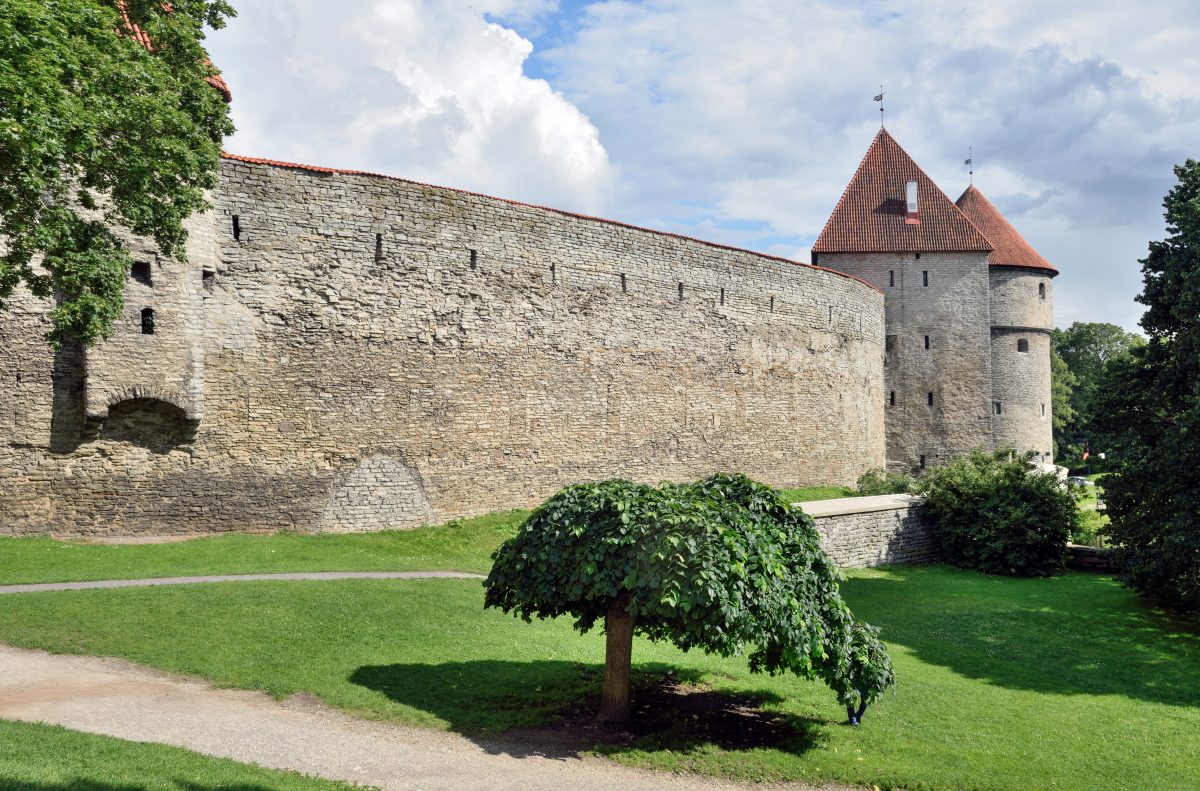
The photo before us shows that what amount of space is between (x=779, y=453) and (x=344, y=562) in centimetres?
1537

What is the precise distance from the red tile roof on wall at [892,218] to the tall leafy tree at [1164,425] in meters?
18.2

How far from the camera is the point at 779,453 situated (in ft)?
86.6

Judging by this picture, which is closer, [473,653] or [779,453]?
[473,653]

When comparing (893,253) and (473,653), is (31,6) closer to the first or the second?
(473,653)

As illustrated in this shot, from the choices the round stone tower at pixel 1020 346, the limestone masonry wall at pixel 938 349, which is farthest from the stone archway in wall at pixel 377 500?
the round stone tower at pixel 1020 346

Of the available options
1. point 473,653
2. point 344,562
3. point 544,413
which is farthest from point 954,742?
point 544,413

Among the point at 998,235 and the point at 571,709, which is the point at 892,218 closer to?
the point at 998,235

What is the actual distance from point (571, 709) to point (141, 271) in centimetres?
1089

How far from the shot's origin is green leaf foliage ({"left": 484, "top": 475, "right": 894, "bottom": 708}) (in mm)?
7203

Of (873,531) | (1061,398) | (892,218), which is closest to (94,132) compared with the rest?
(873,531)

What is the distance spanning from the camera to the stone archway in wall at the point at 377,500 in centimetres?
1667

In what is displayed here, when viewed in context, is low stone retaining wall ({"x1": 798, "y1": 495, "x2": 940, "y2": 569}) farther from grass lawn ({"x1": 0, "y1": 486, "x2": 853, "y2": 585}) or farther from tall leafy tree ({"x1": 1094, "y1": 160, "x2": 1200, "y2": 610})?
grass lawn ({"x1": 0, "y1": 486, "x2": 853, "y2": 585})

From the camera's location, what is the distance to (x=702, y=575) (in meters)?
7.07

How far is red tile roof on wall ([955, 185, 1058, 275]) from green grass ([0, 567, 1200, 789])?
954 inches
